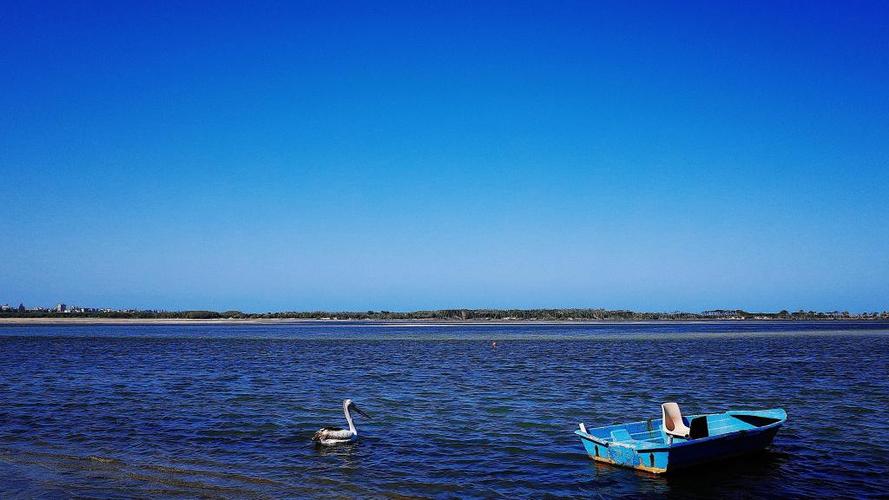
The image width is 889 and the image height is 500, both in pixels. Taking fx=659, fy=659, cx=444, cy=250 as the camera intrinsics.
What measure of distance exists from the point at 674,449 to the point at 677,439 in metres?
2.04

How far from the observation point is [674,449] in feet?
44.7

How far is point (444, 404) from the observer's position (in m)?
23.5

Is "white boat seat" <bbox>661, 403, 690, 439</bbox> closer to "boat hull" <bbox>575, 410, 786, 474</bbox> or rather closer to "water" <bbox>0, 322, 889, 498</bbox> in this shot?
"boat hull" <bbox>575, 410, 786, 474</bbox>

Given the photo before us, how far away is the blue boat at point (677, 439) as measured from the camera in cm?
1389

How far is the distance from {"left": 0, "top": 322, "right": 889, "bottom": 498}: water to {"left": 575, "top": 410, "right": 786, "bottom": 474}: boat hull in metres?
0.26

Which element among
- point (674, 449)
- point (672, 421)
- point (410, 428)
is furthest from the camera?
point (410, 428)

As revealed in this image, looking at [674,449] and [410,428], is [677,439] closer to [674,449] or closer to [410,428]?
[674,449]

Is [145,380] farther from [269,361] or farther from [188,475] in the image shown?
[188,475]

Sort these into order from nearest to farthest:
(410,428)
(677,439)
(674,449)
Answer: (674,449)
(677,439)
(410,428)

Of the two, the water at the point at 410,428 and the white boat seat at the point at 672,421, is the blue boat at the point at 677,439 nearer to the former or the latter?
the white boat seat at the point at 672,421

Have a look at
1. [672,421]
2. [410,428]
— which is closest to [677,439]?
[672,421]

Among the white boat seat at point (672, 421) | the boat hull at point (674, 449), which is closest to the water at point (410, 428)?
the boat hull at point (674, 449)

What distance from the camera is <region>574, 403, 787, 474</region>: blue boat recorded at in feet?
45.6

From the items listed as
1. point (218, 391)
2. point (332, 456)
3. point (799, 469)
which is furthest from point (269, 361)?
point (799, 469)
